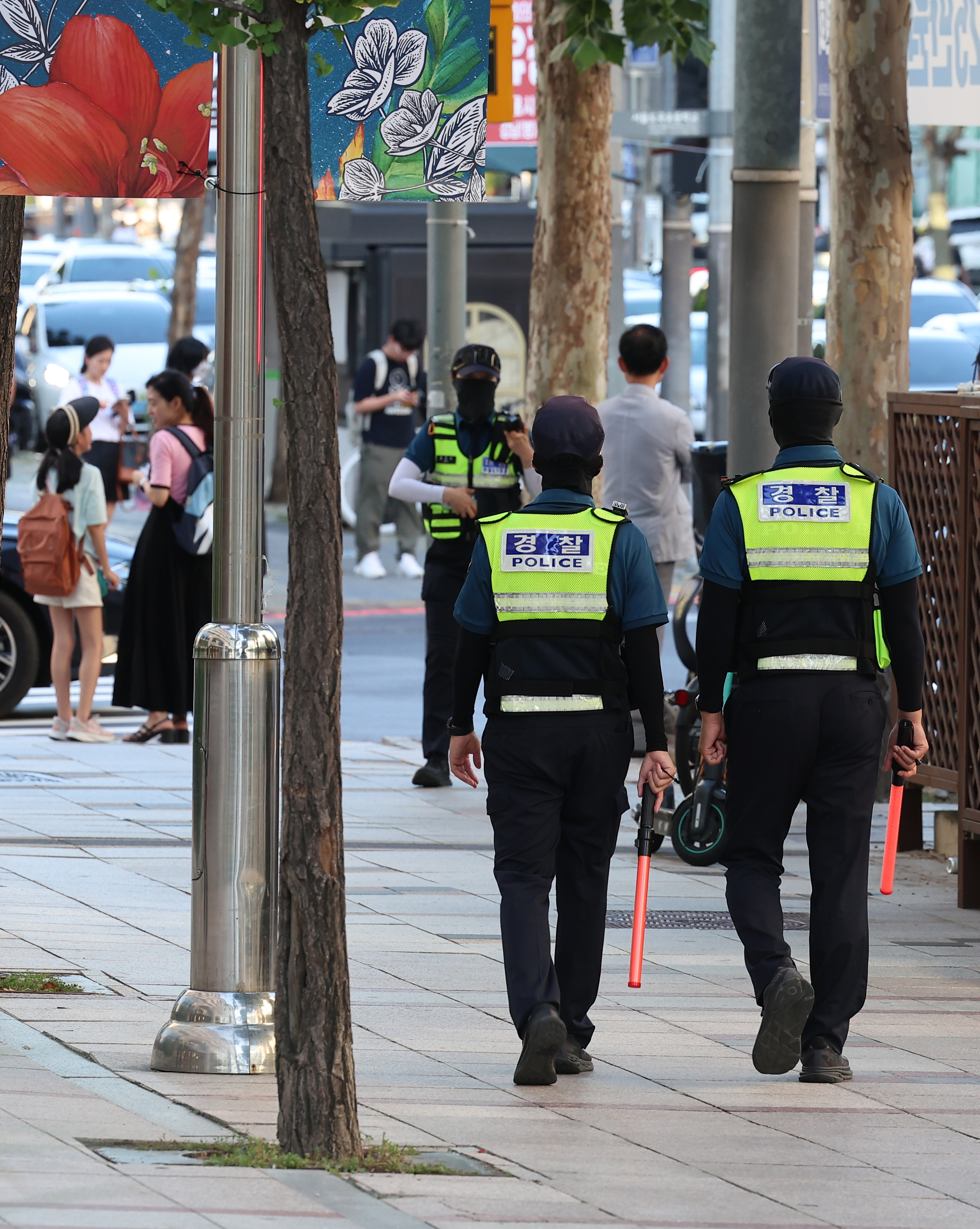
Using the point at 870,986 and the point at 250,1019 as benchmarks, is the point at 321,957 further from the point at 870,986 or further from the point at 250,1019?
the point at 870,986

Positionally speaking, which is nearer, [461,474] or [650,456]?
[461,474]

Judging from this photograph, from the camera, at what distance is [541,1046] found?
617cm

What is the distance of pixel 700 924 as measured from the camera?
869cm

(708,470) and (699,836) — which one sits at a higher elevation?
(708,470)

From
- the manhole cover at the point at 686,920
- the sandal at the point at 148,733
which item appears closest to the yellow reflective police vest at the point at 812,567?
the manhole cover at the point at 686,920

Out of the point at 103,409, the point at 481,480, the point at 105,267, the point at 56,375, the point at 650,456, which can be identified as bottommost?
the point at 481,480

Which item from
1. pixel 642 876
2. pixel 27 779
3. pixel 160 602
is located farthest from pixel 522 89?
pixel 642 876

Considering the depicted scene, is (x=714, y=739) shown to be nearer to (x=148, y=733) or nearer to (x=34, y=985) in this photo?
(x=34, y=985)

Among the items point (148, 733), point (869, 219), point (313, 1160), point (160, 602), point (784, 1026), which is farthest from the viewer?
point (148, 733)

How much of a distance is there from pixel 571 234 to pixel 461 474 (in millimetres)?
3155

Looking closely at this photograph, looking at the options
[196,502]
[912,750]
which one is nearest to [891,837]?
[912,750]

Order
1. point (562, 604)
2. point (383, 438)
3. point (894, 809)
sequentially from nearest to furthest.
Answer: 1. point (562, 604)
2. point (894, 809)
3. point (383, 438)

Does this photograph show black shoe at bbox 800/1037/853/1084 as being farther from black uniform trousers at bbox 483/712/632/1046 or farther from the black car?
the black car

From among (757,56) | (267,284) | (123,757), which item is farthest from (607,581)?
(267,284)
